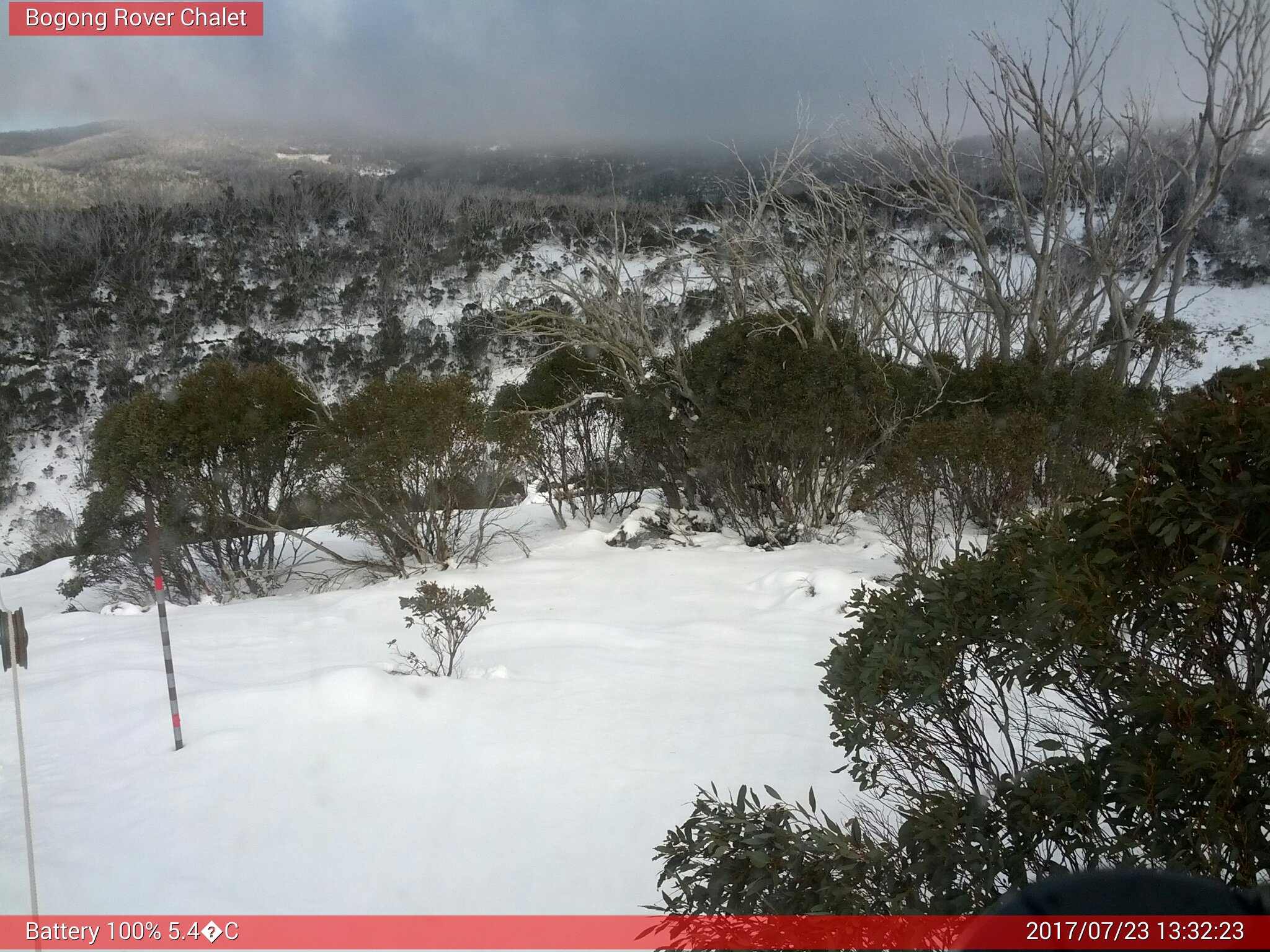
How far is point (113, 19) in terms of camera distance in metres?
2.70

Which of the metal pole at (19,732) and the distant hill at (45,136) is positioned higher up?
the distant hill at (45,136)

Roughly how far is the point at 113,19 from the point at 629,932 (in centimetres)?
326

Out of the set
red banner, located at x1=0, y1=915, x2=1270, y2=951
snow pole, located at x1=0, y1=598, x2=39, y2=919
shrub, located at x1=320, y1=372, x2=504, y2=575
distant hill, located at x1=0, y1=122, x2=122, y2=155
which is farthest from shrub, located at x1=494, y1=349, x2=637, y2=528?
snow pole, located at x1=0, y1=598, x2=39, y2=919

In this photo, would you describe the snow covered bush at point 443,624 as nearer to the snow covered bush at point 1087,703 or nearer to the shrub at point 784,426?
the snow covered bush at point 1087,703

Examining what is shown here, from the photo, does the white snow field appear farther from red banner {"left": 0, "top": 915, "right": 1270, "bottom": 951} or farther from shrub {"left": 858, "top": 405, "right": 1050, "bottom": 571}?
shrub {"left": 858, "top": 405, "right": 1050, "bottom": 571}

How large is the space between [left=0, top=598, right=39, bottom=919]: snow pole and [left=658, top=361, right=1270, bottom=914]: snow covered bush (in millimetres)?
1432

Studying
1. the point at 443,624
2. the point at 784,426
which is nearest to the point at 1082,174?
the point at 784,426

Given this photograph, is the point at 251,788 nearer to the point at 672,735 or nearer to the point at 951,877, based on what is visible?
the point at 672,735

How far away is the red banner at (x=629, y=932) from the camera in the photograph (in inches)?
21.5

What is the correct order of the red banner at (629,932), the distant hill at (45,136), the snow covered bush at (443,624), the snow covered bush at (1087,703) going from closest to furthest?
the red banner at (629,932) < the snow covered bush at (1087,703) < the distant hill at (45,136) < the snow covered bush at (443,624)

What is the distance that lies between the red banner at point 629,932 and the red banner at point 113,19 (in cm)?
263

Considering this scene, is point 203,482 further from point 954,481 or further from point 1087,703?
point 1087,703

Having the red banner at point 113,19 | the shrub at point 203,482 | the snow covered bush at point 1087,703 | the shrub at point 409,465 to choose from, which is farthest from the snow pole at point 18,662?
the shrub at point 203,482

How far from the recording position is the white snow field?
245 cm
